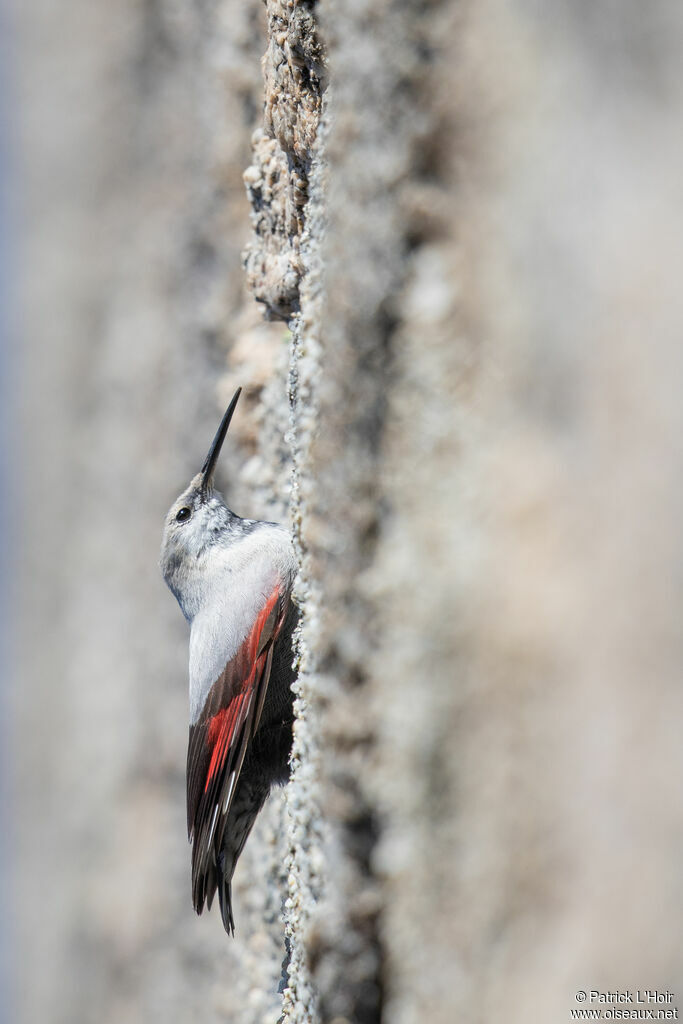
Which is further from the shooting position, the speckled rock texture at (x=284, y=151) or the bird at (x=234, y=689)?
the bird at (x=234, y=689)

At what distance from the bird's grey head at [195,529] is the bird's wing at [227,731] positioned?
461 millimetres

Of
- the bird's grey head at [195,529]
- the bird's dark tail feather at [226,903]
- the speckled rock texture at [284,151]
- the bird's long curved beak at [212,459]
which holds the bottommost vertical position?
the bird's dark tail feather at [226,903]

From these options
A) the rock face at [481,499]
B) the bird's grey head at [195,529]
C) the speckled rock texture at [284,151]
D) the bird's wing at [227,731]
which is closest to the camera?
the rock face at [481,499]

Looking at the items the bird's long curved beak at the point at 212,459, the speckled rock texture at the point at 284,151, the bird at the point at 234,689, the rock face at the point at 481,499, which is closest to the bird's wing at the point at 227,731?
the bird at the point at 234,689

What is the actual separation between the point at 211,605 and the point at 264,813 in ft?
1.97

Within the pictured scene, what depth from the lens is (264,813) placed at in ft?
9.44

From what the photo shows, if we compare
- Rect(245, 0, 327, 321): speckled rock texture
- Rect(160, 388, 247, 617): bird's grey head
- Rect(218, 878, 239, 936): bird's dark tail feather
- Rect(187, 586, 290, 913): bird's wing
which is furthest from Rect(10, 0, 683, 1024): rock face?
Rect(160, 388, 247, 617): bird's grey head

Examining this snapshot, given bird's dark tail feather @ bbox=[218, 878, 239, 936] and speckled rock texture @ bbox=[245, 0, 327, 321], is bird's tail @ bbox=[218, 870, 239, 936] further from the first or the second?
speckled rock texture @ bbox=[245, 0, 327, 321]

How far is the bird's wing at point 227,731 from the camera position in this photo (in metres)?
2.43

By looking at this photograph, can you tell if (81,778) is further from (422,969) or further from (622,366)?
(622,366)

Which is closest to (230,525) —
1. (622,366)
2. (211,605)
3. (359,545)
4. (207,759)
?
(211,605)

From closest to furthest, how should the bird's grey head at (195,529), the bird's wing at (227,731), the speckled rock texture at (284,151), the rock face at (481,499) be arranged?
1. the rock face at (481,499)
2. the speckled rock texture at (284,151)
3. the bird's wing at (227,731)
4. the bird's grey head at (195,529)

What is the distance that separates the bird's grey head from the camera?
9.66 ft

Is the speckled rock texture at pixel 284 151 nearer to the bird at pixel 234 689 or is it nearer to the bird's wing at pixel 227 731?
the bird at pixel 234 689
